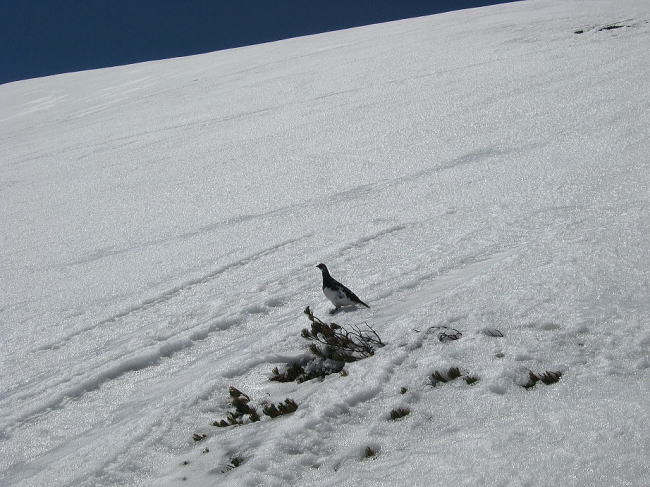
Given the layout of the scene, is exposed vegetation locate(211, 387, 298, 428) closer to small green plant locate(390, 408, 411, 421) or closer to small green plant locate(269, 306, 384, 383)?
small green plant locate(269, 306, 384, 383)

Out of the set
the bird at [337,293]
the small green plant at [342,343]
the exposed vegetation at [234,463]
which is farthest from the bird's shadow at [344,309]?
the exposed vegetation at [234,463]

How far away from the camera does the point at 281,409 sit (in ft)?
12.7

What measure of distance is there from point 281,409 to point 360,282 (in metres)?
2.22

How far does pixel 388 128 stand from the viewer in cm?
1239

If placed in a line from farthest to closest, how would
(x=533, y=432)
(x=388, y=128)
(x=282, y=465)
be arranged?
(x=388, y=128)
(x=282, y=465)
(x=533, y=432)

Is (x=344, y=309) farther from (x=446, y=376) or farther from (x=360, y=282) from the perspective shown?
(x=446, y=376)

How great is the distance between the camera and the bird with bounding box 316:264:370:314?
5117 millimetres

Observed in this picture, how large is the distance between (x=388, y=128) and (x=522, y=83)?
11.1ft

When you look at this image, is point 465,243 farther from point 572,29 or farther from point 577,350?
point 572,29

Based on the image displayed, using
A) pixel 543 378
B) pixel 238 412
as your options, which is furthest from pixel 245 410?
pixel 543 378

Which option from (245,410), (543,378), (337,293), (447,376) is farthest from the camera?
(337,293)

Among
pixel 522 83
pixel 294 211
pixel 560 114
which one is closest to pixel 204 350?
pixel 294 211

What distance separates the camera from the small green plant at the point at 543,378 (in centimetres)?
339

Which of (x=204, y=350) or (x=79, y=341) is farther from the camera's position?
(x=79, y=341)
